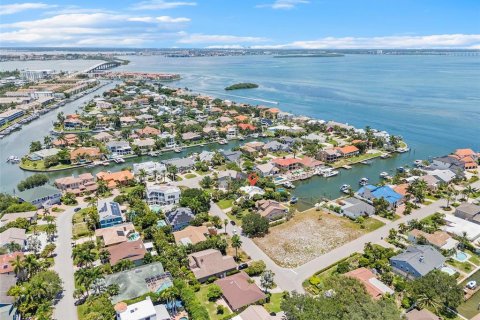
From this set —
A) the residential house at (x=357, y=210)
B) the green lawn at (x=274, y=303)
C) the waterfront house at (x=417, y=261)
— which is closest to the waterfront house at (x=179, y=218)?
the green lawn at (x=274, y=303)

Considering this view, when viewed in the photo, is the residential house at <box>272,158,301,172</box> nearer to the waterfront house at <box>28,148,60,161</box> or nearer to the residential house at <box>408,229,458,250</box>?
the residential house at <box>408,229,458,250</box>

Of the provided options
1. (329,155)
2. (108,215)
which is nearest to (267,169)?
(329,155)

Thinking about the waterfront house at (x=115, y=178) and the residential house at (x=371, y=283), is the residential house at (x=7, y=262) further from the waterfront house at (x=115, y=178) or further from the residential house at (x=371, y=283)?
the residential house at (x=371, y=283)

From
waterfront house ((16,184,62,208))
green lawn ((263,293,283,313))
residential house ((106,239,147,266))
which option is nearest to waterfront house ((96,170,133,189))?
waterfront house ((16,184,62,208))

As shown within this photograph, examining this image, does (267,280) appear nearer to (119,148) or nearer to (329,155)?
(329,155)

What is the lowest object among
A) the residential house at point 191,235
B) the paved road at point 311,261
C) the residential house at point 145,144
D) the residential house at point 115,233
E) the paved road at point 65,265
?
the paved road at point 311,261
